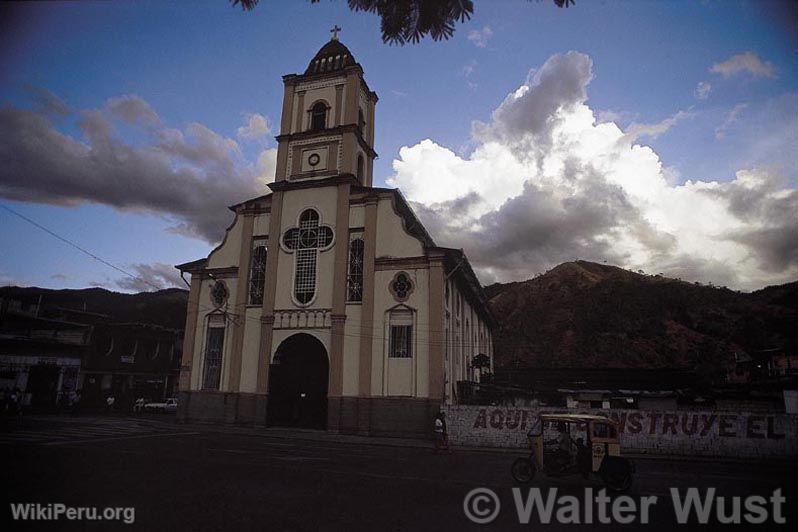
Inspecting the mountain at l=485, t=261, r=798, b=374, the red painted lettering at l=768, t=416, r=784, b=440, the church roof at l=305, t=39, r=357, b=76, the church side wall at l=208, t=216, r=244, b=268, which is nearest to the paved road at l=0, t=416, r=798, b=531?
the red painted lettering at l=768, t=416, r=784, b=440

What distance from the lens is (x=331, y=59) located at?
3397 centimetres

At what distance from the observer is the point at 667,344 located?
69.8 metres

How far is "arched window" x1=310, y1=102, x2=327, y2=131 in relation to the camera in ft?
107

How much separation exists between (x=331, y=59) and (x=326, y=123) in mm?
5635

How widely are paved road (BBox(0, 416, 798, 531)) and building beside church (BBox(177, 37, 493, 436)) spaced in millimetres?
6930

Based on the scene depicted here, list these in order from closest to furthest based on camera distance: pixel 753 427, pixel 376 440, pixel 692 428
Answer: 1. pixel 753 427
2. pixel 692 428
3. pixel 376 440

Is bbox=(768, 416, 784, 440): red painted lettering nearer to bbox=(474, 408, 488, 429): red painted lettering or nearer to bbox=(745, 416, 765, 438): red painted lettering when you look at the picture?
bbox=(745, 416, 765, 438): red painted lettering

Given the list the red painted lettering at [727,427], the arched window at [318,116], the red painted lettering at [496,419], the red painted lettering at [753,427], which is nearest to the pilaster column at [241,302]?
the arched window at [318,116]

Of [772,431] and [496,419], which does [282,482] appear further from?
[772,431]

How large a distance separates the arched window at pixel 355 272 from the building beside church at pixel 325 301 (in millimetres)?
64

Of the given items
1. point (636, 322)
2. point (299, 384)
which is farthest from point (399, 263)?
point (636, 322)

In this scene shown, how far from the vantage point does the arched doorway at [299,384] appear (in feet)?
88.0

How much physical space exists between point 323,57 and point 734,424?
33.5 metres

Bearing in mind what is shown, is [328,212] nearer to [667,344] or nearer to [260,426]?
[260,426]
